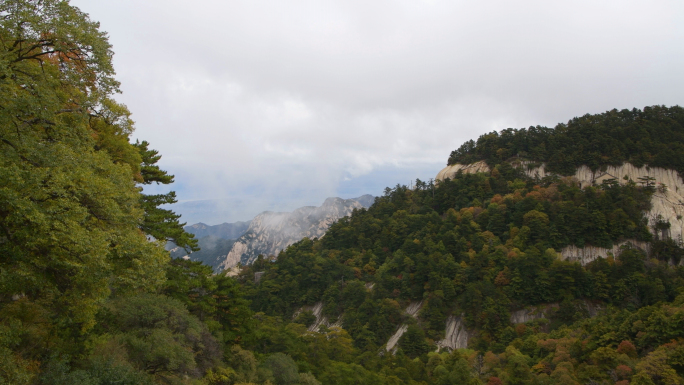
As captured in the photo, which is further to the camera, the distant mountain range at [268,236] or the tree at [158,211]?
the distant mountain range at [268,236]

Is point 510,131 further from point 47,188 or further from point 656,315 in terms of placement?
point 47,188

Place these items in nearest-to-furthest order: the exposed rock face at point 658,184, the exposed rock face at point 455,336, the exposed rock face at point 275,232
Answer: the exposed rock face at point 455,336, the exposed rock face at point 658,184, the exposed rock face at point 275,232

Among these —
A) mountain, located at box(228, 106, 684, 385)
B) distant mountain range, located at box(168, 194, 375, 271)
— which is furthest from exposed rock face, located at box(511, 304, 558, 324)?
distant mountain range, located at box(168, 194, 375, 271)

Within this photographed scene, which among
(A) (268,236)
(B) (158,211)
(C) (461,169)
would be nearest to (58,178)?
(B) (158,211)

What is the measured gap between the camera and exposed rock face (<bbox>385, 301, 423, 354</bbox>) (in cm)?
5084

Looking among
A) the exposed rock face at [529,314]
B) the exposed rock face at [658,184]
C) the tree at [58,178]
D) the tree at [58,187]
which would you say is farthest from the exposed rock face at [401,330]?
the tree at [58,178]

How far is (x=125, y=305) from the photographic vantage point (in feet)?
52.2

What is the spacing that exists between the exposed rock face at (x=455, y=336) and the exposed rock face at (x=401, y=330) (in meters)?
5.37

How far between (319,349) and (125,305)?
24.0m

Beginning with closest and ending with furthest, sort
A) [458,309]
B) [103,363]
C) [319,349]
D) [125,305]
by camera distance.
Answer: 1. [103,363]
2. [125,305]
3. [319,349]
4. [458,309]

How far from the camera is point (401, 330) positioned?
174 ft

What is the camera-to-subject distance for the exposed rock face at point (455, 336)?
1918 inches

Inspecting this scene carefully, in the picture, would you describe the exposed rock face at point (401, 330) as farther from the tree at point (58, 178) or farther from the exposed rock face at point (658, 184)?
the tree at point (58, 178)

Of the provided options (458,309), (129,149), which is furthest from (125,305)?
(458,309)
